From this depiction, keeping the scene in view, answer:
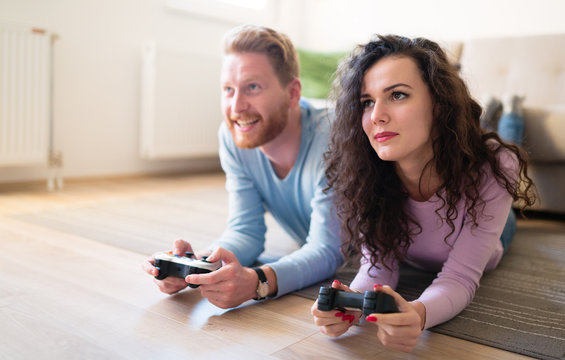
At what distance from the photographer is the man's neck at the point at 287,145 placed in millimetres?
1318

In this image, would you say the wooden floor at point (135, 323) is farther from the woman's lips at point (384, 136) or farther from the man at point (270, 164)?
the woman's lips at point (384, 136)

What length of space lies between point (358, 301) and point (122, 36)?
249 cm

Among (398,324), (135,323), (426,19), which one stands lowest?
(135,323)

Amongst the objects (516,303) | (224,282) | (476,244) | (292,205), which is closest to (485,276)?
(516,303)

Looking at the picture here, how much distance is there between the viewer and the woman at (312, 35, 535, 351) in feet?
3.15

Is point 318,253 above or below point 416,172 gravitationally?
below

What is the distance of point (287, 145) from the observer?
133 centimetres

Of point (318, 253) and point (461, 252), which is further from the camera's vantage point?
point (318, 253)

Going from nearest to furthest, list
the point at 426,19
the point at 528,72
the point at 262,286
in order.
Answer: the point at 262,286 < the point at 528,72 < the point at 426,19

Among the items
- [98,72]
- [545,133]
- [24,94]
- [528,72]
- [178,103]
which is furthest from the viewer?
[178,103]

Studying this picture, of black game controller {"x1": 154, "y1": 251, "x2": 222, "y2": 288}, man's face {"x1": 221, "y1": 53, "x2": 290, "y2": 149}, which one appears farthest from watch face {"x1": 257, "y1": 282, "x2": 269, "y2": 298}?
man's face {"x1": 221, "y1": 53, "x2": 290, "y2": 149}

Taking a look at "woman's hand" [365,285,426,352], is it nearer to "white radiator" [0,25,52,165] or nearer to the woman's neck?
the woman's neck

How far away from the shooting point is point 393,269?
3.79 feet

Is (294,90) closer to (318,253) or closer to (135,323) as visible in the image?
(318,253)
